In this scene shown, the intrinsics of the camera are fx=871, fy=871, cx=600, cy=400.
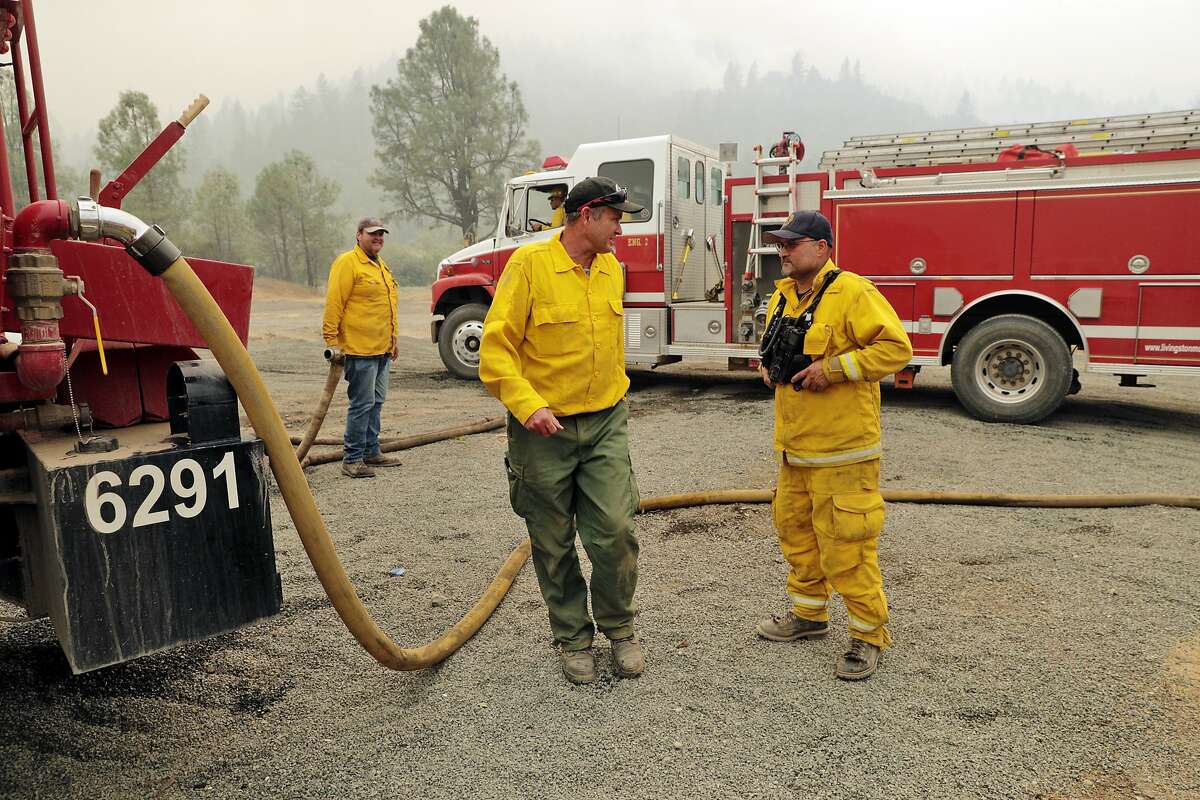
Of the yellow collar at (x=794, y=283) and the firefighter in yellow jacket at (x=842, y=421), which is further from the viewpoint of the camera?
the yellow collar at (x=794, y=283)

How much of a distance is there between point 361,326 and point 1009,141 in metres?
7.06

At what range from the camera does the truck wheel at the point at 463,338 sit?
1180 cm

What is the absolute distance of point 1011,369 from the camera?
8.36 meters

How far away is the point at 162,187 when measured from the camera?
43250 mm

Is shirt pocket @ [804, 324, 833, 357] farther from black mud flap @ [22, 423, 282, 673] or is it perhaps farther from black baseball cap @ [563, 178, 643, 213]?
black mud flap @ [22, 423, 282, 673]

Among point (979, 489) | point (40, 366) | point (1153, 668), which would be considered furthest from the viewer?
point (979, 489)

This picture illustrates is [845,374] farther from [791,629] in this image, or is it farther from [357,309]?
[357,309]

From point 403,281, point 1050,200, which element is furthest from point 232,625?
point 403,281

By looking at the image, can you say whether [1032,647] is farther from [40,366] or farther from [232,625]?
[40,366]

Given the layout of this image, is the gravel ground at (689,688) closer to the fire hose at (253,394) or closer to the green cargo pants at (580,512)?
the green cargo pants at (580,512)

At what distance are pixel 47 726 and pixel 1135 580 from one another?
187 inches

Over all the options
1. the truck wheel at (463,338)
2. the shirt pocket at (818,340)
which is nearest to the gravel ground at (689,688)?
the shirt pocket at (818,340)

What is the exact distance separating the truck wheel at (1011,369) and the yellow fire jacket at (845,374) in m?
5.49

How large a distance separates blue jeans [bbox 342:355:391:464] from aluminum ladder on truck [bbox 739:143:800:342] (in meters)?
4.55
